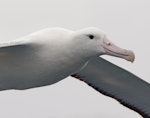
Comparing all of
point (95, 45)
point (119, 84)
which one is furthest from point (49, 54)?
point (119, 84)

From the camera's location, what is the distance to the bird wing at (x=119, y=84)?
43.7ft

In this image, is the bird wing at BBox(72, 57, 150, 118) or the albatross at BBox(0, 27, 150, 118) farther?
the bird wing at BBox(72, 57, 150, 118)

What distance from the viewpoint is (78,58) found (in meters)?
10.5

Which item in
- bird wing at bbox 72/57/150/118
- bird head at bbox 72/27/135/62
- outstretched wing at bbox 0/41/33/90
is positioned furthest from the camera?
bird wing at bbox 72/57/150/118

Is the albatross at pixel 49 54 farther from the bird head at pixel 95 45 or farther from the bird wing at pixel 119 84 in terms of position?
the bird wing at pixel 119 84

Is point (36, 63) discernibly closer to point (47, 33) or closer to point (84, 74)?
point (47, 33)

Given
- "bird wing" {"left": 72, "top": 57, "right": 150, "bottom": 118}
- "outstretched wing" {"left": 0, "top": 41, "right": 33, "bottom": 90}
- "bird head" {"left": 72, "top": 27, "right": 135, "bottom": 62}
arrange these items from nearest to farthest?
"bird head" {"left": 72, "top": 27, "right": 135, "bottom": 62}, "outstretched wing" {"left": 0, "top": 41, "right": 33, "bottom": 90}, "bird wing" {"left": 72, "top": 57, "right": 150, "bottom": 118}

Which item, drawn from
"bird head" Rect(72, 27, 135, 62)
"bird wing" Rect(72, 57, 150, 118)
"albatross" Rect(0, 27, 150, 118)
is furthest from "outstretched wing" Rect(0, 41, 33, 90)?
"bird wing" Rect(72, 57, 150, 118)

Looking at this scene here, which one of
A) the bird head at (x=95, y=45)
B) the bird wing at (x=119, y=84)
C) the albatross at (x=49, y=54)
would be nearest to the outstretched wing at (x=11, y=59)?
the albatross at (x=49, y=54)

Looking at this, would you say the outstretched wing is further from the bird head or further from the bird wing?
the bird wing

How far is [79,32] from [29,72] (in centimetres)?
91

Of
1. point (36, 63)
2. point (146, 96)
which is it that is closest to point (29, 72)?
point (36, 63)

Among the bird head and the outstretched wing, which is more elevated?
the bird head

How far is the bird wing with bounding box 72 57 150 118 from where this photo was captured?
43.7 feet
